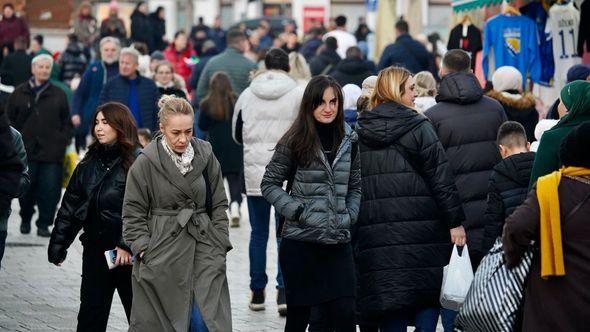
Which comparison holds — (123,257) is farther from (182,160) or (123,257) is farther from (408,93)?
(408,93)

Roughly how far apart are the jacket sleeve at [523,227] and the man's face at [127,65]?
26.6 feet

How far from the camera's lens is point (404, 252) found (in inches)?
367

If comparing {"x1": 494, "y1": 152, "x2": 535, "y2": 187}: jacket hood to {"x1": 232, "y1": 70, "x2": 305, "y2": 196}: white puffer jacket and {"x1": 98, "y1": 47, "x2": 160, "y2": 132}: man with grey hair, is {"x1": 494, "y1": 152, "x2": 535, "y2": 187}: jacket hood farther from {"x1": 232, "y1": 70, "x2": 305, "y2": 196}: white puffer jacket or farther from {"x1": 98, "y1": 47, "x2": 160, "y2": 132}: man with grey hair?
{"x1": 98, "y1": 47, "x2": 160, "y2": 132}: man with grey hair

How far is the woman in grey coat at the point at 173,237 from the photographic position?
27.8 feet

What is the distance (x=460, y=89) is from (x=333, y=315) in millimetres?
2119

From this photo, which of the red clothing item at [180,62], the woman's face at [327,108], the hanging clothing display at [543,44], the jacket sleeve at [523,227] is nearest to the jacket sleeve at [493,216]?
the woman's face at [327,108]

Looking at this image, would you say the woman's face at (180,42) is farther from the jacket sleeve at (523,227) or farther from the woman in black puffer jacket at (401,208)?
the jacket sleeve at (523,227)

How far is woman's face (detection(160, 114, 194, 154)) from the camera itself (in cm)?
851

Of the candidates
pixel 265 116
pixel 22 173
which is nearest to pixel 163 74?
pixel 265 116

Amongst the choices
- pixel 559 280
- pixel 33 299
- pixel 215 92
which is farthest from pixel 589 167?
pixel 215 92

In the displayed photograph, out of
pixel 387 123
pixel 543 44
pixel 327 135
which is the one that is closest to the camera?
pixel 327 135

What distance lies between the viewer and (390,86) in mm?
9406

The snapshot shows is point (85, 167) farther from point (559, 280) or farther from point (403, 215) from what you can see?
point (559, 280)

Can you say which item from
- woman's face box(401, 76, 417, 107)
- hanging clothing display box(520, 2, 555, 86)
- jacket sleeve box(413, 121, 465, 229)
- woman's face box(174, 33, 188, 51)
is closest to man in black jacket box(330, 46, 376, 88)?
hanging clothing display box(520, 2, 555, 86)
